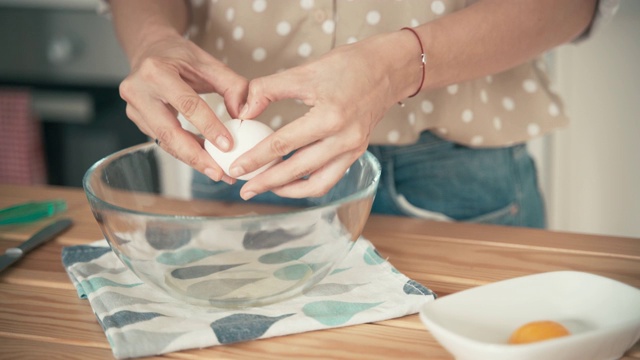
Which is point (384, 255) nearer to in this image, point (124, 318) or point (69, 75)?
point (124, 318)

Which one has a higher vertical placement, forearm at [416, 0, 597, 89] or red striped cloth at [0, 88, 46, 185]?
forearm at [416, 0, 597, 89]

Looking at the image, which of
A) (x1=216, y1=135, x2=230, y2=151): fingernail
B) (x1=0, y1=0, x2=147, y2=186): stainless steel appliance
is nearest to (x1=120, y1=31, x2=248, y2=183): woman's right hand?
(x1=216, y1=135, x2=230, y2=151): fingernail

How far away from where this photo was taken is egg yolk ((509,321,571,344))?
626mm

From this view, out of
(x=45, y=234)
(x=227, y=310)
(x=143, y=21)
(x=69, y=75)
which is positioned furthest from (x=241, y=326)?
(x=69, y=75)

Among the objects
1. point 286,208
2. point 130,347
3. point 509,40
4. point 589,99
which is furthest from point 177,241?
point 589,99

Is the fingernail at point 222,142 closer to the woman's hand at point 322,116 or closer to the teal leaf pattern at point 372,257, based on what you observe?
the woman's hand at point 322,116

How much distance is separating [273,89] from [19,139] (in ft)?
4.89

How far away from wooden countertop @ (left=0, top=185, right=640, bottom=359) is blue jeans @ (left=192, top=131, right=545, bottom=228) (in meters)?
0.18

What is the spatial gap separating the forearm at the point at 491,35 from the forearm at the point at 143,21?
325mm

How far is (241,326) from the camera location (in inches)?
28.7

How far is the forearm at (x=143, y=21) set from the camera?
1.00 m

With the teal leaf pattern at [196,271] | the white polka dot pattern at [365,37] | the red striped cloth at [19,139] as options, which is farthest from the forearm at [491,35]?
the red striped cloth at [19,139]

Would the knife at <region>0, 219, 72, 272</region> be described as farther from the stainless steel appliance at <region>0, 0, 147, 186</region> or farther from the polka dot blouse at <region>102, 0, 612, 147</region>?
the stainless steel appliance at <region>0, 0, 147, 186</region>

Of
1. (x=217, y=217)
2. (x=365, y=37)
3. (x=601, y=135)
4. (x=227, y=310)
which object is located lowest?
(x=601, y=135)
